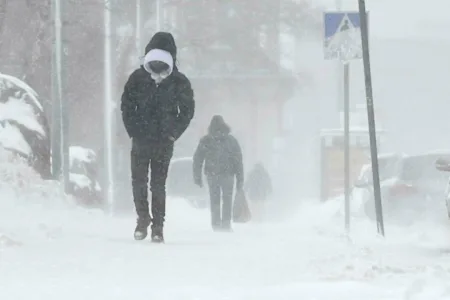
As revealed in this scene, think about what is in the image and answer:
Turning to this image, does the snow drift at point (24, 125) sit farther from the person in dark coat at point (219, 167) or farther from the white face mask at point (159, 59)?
the white face mask at point (159, 59)

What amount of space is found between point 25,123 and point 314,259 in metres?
10.2

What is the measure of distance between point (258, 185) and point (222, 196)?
13.8m

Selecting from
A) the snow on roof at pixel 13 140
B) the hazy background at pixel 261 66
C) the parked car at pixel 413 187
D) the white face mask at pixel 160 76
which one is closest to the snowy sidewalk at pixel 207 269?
the white face mask at pixel 160 76

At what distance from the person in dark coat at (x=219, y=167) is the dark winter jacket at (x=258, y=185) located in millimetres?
13308

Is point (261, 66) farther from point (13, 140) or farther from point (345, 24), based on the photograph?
point (345, 24)

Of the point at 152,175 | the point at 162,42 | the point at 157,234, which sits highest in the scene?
the point at 162,42

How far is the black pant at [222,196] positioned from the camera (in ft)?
58.4

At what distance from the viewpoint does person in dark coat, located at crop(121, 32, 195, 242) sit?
1202cm

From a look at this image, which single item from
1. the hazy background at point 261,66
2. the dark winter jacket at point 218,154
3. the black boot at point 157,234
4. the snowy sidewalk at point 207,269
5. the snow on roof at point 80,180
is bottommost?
the snowy sidewalk at point 207,269

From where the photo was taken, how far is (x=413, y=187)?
23.9 metres

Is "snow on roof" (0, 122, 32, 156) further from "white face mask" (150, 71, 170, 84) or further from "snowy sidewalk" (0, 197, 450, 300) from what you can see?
"white face mask" (150, 71, 170, 84)

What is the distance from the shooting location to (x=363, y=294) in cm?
782

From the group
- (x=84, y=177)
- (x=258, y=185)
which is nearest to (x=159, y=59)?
(x=84, y=177)

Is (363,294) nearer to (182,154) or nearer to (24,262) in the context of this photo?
(24,262)
